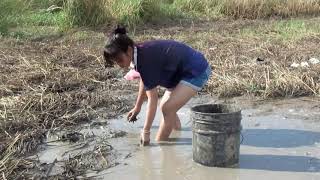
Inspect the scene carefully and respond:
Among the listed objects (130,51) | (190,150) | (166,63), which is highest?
(130,51)

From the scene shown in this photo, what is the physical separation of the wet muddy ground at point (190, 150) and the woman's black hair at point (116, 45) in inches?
37.8

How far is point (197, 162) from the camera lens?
4934 millimetres

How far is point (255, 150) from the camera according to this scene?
523cm

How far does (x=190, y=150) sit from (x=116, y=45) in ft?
4.24

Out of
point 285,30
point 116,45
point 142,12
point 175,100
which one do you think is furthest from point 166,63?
point 142,12

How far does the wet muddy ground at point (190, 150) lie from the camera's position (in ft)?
15.5

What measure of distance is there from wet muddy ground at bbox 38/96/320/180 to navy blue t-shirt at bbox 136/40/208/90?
A: 0.70m

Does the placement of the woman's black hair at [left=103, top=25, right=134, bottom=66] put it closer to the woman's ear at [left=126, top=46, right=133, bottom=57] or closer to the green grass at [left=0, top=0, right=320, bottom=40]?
the woman's ear at [left=126, top=46, right=133, bottom=57]

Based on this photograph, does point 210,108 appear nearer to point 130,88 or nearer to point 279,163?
point 279,163

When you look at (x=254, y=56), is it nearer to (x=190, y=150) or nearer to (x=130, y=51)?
(x=190, y=150)

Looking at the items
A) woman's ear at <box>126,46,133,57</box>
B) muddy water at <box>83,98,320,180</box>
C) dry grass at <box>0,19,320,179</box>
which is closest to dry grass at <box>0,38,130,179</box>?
dry grass at <box>0,19,320,179</box>

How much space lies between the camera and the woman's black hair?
4.86 m

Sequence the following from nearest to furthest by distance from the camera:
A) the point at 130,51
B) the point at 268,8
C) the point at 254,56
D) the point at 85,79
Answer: the point at 130,51 < the point at 85,79 < the point at 254,56 < the point at 268,8

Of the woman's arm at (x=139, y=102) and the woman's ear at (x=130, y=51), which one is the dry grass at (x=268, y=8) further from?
the woman's ear at (x=130, y=51)
